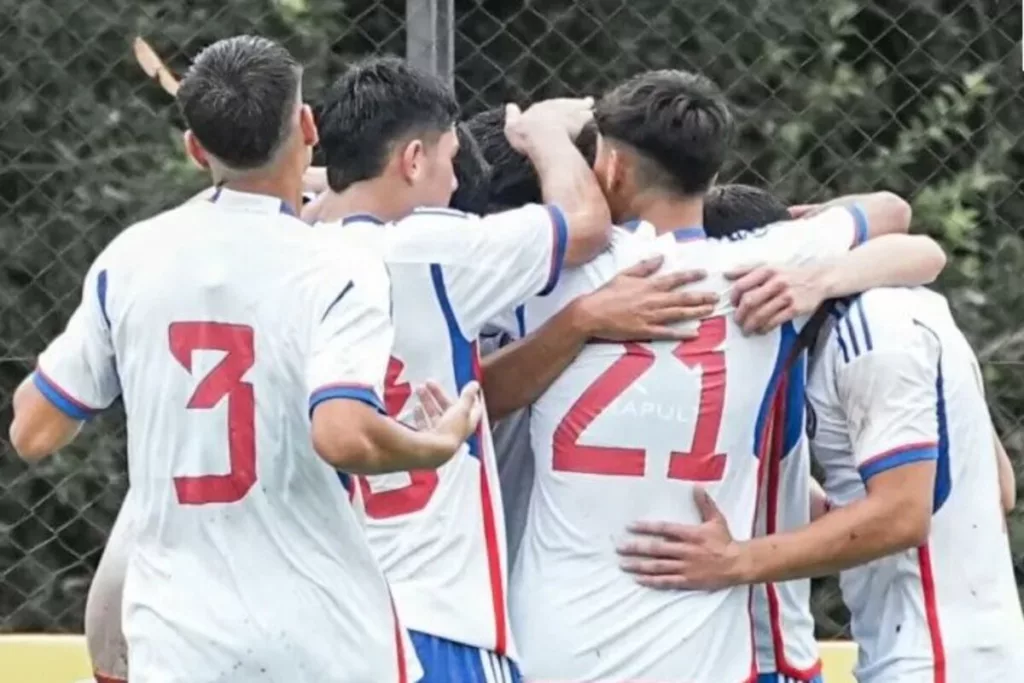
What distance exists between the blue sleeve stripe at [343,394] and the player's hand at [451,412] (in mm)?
125

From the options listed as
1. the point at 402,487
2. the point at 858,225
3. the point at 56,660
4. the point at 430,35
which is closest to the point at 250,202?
the point at 402,487

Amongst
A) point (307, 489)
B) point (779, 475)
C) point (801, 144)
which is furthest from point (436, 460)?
point (801, 144)

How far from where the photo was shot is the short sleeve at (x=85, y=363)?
3461 millimetres

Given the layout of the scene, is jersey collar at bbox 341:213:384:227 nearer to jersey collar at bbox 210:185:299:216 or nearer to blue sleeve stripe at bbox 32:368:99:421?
jersey collar at bbox 210:185:299:216

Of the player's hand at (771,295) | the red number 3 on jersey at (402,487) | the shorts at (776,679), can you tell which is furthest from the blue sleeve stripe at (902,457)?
the red number 3 on jersey at (402,487)

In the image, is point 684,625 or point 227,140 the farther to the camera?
point 684,625

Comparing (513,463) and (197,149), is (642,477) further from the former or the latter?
(197,149)

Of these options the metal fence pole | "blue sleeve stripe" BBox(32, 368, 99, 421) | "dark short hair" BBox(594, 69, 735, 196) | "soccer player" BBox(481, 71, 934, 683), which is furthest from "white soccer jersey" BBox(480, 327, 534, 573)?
the metal fence pole

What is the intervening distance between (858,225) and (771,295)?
35 cm

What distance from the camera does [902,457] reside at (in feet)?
12.1

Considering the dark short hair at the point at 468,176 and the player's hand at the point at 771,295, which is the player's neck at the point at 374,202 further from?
the player's hand at the point at 771,295

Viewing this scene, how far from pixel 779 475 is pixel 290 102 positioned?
1.08 m

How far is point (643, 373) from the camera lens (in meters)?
3.74

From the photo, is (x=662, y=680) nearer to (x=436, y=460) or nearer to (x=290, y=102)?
(x=436, y=460)
